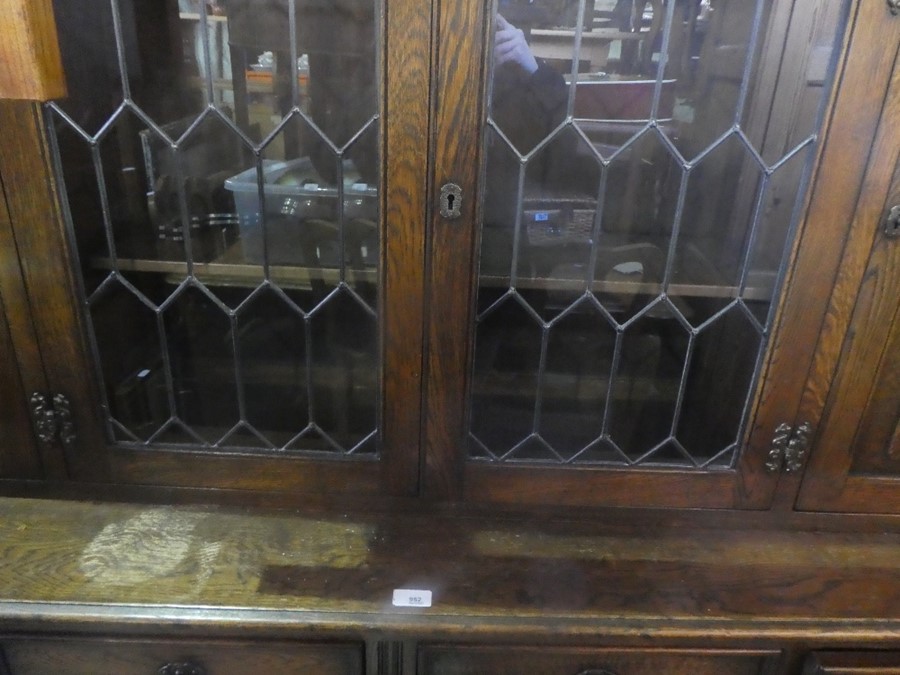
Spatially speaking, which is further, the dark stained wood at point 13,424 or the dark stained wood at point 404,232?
the dark stained wood at point 13,424

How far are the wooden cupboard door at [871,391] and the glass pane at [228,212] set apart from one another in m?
0.58

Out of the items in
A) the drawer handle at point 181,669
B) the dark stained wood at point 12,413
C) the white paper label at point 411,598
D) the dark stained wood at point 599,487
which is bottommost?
the drawer handle at point 181,669

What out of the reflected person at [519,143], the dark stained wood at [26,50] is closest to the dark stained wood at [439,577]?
the reflected person at [519,143]

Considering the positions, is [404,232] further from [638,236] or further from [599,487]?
[599,487]

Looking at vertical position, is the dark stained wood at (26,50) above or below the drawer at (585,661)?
above

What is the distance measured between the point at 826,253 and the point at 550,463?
43 centimetres

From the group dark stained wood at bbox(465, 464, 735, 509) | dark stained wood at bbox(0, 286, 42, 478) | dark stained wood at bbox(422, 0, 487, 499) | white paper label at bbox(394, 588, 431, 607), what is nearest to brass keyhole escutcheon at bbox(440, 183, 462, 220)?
dark stained wood at bbox(422, 0, 487, 499)

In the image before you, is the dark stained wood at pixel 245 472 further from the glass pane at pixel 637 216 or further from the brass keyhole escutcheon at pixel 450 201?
the brass keyhole escutcheon at pixel 450 201

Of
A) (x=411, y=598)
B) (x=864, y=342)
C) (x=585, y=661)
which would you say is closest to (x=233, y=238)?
(x=411, y=598)

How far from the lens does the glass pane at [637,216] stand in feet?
2.54

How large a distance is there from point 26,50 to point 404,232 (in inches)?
16.4

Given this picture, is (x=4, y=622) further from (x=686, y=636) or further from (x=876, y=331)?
(x=876, y=331)

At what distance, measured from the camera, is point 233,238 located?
0.89 metres

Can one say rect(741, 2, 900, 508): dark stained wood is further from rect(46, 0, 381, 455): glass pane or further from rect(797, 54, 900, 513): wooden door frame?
rect(46, 0, 381, 455): glass pane
